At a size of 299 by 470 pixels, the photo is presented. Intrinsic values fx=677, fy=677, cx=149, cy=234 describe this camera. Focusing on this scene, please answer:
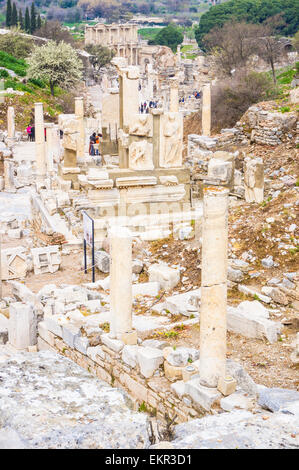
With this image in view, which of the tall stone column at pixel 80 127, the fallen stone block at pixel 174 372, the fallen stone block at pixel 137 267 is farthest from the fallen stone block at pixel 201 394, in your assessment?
the tall stone column at pixel 80 127

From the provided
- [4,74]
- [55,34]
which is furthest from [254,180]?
[55,34]

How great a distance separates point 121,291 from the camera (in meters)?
7.97

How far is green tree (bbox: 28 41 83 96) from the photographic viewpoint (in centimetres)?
4141

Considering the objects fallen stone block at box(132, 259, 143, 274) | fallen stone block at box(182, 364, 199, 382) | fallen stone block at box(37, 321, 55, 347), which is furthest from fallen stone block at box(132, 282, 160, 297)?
fallen stone block at box(182, 364, 199, 382)

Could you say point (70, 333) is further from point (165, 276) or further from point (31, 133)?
point (31, 133)

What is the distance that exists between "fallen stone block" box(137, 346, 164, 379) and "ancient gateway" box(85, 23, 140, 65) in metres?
77.1

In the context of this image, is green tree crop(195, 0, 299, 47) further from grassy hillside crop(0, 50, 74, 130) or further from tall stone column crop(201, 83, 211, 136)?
tall stone column crop(201, 83, 211, 136)

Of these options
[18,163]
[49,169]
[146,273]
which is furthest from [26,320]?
[18,163]

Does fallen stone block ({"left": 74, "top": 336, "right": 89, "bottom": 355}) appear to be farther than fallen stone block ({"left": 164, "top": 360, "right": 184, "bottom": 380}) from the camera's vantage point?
Yes

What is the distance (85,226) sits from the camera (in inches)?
491

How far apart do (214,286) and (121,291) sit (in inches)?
67.3

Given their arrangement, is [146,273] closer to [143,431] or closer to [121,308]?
[121,308]

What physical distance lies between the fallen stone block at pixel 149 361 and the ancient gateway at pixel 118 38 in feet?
253
